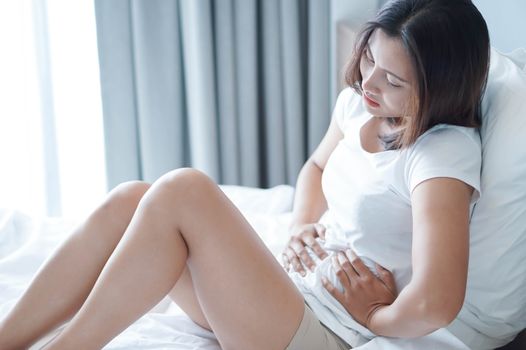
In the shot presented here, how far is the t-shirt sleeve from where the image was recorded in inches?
43.6

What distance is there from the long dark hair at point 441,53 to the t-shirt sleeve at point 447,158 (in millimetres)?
22

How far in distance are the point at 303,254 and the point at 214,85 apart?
1.01 metres

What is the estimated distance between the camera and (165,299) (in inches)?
59.5

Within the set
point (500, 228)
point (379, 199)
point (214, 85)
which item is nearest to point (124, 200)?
point (379, 199)

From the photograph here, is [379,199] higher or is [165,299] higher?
[379,199]

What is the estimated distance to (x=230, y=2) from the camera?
2.18 meters

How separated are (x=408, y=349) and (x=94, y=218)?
2.09 feet

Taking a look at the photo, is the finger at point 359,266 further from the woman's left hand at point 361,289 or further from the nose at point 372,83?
the nose at point 372,83

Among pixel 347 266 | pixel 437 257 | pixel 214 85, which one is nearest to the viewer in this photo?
pixel 437 257

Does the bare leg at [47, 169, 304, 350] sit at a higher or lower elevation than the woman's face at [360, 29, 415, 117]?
lower

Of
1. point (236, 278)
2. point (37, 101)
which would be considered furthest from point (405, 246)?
point (37, 101)

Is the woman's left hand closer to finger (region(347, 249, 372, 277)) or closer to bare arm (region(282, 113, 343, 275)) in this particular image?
finger (region(347, 249, 372, 277))

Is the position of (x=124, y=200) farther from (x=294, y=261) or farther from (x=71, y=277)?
(x=294, y=261)

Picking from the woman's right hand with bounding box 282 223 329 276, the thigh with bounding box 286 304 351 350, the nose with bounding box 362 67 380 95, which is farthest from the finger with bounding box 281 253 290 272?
the nose with bounding box 362 67 380 95
